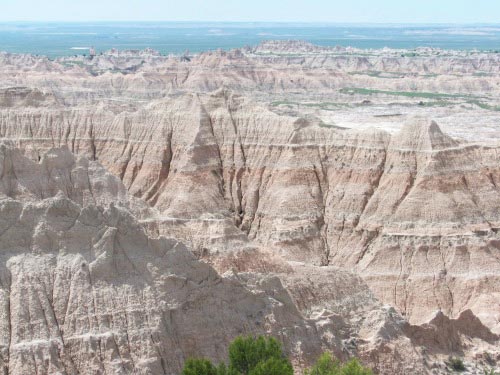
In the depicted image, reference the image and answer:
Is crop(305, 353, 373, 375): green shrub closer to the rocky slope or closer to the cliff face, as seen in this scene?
the rocky slope

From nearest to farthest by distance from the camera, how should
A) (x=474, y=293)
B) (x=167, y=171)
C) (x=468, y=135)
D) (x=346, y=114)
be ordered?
A: (x=474, y=293)
(x=167, y=171)
(x=468, y=135)
(x=346, y=114)

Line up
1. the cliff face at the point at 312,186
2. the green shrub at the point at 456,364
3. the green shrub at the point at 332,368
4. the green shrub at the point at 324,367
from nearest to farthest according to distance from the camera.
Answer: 1. the green shrub at the point at 332,368
2. the green shrub at the point at 324,367
3. the green shrub at the point at 456,364
4. the cliff face at the point at 312,186

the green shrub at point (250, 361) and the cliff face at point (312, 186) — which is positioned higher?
the green shrub at point (250, 361)

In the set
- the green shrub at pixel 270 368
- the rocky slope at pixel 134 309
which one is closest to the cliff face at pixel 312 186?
the rocky slope at pixel 134 309

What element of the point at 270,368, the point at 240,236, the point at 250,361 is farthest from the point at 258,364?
the point at 240,236

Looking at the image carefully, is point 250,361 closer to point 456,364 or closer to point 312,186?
point 456,364

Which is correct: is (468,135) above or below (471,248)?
below

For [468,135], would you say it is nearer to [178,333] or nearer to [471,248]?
[471,248]

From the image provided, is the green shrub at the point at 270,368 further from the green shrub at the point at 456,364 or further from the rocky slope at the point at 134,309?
the green shrub at the point at 456,364

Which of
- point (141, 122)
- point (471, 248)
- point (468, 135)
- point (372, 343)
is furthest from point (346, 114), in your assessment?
point (372, 343)
